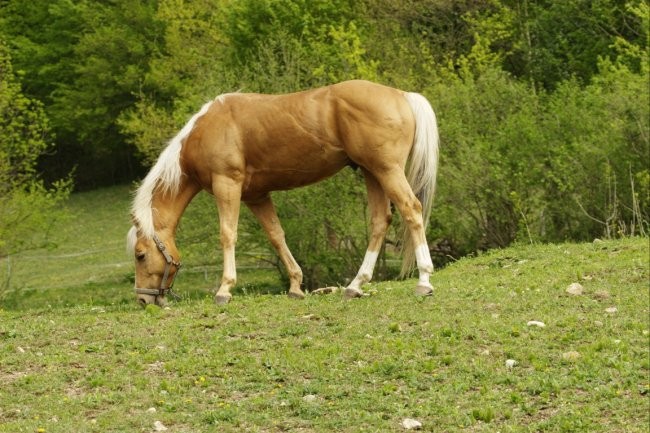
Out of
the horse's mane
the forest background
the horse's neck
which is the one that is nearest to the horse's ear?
the horse's mane

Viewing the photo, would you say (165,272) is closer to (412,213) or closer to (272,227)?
(272,227)

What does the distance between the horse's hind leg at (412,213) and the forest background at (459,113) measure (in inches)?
265

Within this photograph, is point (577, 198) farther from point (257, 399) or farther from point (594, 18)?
point (594, 18)

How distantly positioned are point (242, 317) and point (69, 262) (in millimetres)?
28400

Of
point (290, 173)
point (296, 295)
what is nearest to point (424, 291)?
point (296, 295)

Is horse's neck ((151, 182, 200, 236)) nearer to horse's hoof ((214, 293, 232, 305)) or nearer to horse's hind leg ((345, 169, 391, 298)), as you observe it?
horse's hoof ((214, 293, 232, 305))

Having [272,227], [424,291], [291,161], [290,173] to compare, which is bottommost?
[424,291]

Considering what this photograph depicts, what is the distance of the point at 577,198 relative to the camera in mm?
19156

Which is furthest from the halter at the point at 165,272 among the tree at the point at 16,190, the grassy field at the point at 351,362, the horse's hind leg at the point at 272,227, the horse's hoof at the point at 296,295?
the tree at the point at 16,190

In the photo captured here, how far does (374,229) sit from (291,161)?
117 centimetres

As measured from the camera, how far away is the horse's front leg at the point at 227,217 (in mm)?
11523

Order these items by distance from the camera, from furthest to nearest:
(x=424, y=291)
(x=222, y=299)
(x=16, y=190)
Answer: (x=16, y=190), (x=222, y=299), (x=424, y=291)

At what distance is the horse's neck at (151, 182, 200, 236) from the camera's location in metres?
11.9

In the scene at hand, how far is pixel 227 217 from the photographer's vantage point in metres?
11.6
